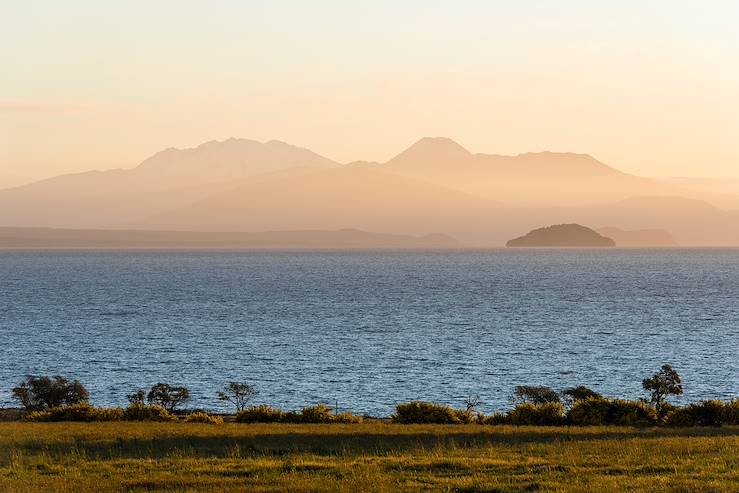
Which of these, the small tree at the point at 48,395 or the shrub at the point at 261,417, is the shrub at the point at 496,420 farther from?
the small tree at the point at 48,395

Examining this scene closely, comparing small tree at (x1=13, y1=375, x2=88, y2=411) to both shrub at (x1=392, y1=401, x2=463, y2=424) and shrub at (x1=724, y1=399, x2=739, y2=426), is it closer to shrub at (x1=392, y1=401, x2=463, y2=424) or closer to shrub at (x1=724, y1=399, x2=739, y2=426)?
shrub at (x1=392, y1=401, x2=463, y2=424)

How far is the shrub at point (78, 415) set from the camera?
36.5 meters

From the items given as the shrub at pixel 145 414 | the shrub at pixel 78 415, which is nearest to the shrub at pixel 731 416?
the shrub at pixel 145 414

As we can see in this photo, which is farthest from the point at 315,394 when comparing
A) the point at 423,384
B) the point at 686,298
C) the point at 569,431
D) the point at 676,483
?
the point at 686,298

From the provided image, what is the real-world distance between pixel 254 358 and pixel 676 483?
58.5 m

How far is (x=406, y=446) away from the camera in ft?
87.9

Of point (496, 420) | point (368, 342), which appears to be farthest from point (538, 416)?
point (368, 342)

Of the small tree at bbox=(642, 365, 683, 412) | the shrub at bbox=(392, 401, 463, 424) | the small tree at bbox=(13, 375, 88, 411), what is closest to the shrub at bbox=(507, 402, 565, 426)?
the shrub at bbox=(392, 401, 463, 424)

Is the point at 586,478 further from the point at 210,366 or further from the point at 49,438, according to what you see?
the point at 210,366

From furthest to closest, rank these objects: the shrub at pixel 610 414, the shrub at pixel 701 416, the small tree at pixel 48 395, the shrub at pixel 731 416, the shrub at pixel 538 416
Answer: the small tree at pixel 48 395 < the shrub at pixel 538 416 < the shrub at pixel 610 414 < the shrub at pixel 701 416 < the shrub at pixel 731 416

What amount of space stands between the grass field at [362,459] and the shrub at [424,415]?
4131mm

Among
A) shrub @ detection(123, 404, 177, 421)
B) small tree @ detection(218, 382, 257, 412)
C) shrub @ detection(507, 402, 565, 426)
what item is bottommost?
small tree @ detection(218, 382, 257, 412)

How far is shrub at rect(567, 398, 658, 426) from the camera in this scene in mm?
35156

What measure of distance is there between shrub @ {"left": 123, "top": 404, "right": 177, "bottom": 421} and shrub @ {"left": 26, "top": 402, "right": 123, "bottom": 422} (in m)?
0.32
